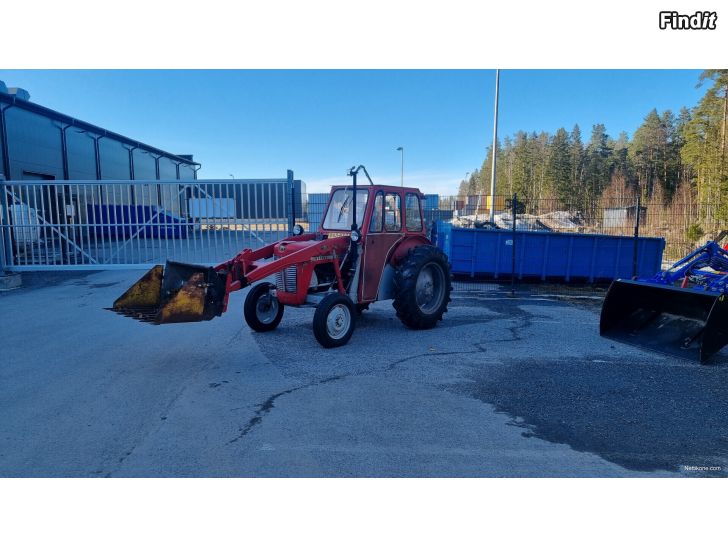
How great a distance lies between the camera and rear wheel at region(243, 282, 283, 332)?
7.04 meters

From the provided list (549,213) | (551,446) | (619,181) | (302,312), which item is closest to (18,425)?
(551,446)

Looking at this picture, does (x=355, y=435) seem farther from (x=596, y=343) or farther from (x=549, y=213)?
(x=549, y=213)

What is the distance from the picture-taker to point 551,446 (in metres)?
3.61

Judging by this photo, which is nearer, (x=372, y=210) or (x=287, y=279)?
(x=287, y=279)

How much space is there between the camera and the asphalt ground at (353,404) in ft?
11.0

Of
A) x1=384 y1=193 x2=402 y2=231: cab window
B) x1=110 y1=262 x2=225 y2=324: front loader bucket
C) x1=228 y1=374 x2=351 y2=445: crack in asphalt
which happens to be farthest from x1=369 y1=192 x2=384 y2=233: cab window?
x1=228 y1=374 x2=351 y2=445: crack in asphalt

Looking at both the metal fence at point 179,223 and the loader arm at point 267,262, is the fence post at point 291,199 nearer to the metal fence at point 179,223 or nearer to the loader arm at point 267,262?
the metal fence at point 179,223

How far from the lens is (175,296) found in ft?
Answer: 17.0

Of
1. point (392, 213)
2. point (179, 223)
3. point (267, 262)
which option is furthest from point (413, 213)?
point (179, 223)

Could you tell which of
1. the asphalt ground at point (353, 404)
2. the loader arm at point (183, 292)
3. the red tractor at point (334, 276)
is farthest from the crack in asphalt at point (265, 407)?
the loader arm at point (183, 292)

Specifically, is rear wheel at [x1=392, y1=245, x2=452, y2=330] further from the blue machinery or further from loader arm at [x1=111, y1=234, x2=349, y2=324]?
the blue machinery

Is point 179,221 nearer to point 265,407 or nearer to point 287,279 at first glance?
point 287,279

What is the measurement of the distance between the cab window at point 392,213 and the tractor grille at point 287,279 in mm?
1677

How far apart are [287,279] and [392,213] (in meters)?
2.04
